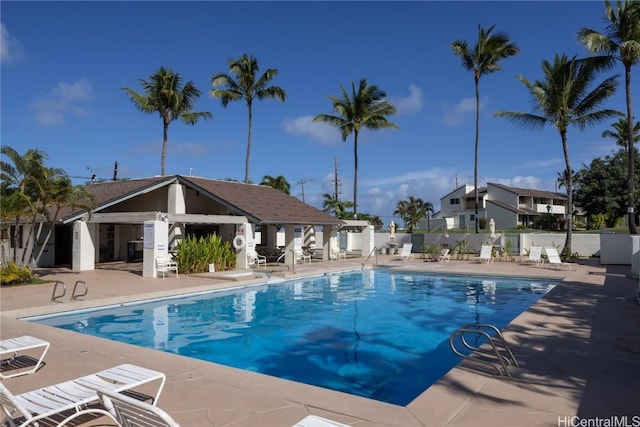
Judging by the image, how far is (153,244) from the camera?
1723 cm

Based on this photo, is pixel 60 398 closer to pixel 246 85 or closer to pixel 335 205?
pixel 246 85

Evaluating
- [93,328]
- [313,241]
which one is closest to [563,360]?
[93,328]

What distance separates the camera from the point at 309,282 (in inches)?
732

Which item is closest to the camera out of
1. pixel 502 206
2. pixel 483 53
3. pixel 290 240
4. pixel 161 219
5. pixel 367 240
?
pixel 161 219

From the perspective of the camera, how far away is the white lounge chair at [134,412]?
317 centimetres

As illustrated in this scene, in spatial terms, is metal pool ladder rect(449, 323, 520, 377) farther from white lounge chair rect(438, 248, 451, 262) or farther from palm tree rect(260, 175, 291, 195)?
palm tree rect(260, 175, 291, 195)

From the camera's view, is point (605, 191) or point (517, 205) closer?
point (605, 191)

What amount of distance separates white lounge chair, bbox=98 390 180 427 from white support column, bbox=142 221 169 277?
46.5 feet

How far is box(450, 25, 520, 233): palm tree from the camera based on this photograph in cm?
3027

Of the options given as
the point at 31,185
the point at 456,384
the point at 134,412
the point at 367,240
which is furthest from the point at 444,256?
the point at 134,412

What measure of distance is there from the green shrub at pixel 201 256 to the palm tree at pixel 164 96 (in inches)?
590

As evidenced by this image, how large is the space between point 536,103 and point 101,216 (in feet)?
75.2

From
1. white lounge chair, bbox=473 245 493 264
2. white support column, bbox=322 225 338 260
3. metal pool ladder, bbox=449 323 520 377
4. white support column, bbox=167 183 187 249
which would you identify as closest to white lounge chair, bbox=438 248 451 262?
white lounge chair, bbox=473 245 493 264

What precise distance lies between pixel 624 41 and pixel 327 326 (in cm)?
2078
